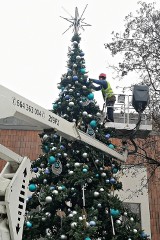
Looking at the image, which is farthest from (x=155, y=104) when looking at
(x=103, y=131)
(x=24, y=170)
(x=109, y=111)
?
(x=24, y=170)

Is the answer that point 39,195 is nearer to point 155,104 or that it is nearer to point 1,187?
point 1,187

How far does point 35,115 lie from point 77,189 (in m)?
2.33

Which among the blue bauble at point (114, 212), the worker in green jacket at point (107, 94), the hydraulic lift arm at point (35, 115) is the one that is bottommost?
the blue bauble at point (114, 212)

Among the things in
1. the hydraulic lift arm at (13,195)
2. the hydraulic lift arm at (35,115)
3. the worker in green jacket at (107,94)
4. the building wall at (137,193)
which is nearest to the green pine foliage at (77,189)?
the hydraulic lift arm at (35,115)

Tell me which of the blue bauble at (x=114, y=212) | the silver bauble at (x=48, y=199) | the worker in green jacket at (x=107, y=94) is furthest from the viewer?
the worker in green jacket at (x=107, y=94)

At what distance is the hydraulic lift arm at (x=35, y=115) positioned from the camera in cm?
493

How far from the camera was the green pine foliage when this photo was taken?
6688mm

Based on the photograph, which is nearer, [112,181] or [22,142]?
Answer: [112,181]

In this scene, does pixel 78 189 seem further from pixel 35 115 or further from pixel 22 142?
pixel 22 142

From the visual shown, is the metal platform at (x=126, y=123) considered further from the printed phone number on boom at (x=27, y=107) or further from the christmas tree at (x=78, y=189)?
the printed phone number on boom at (x=27, y=107)

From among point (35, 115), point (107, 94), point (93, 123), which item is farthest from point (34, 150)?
point (35, 115)

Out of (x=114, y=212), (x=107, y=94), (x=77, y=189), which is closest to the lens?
(x=114, y=212)

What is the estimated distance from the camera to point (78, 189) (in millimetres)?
7156

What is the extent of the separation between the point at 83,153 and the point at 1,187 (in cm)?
299
